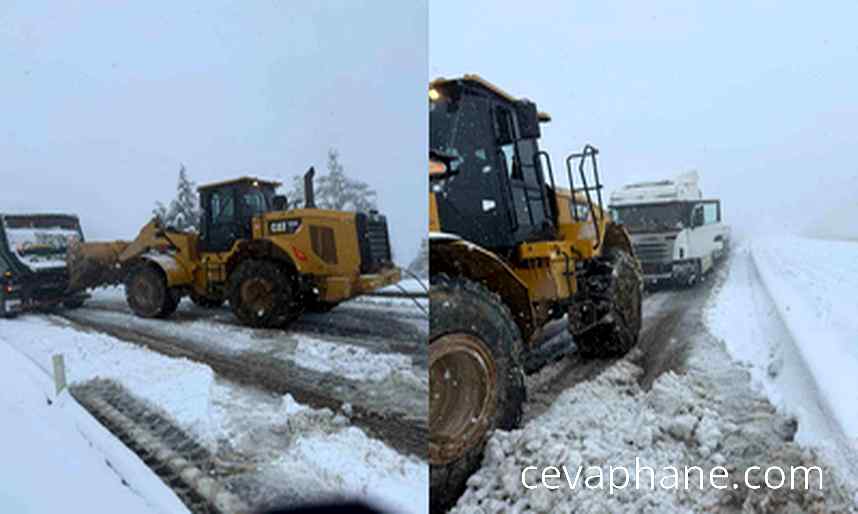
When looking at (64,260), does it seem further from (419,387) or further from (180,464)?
(419,387)

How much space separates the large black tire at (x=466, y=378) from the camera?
0.97 meters

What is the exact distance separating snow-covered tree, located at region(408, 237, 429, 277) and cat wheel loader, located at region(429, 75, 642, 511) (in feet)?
0.48

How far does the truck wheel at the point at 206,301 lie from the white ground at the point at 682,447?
0.55 meters

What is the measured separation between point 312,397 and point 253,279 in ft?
0.66

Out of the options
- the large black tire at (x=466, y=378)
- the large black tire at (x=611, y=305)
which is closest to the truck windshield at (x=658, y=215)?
the large black tire at (x=611, y=305)

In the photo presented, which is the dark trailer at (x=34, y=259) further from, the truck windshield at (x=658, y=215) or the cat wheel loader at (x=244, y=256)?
the truck windshield at (x=658, y=215)

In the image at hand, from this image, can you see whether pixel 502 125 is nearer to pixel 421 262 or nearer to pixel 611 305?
pixel 421 262

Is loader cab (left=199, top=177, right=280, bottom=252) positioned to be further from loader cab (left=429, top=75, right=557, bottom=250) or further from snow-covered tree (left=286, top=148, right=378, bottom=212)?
loader cab (left=429, top=75, right=557, bottom=250)

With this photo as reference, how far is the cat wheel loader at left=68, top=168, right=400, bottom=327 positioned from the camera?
2.42 ft

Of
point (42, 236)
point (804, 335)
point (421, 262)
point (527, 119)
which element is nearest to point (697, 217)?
point (804, 335)

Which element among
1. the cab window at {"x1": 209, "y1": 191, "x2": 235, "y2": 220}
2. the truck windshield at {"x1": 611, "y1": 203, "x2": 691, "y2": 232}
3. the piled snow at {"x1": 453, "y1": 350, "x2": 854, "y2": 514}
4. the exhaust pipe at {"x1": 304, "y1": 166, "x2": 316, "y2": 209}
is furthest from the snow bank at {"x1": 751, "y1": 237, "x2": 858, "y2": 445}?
the cab window at {"x1": 209, "y1": 191, "x2": 235, "y2": 220}

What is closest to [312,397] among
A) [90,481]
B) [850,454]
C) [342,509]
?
[342,509]

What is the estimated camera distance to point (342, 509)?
0.67m

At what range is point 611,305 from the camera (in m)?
2.36
